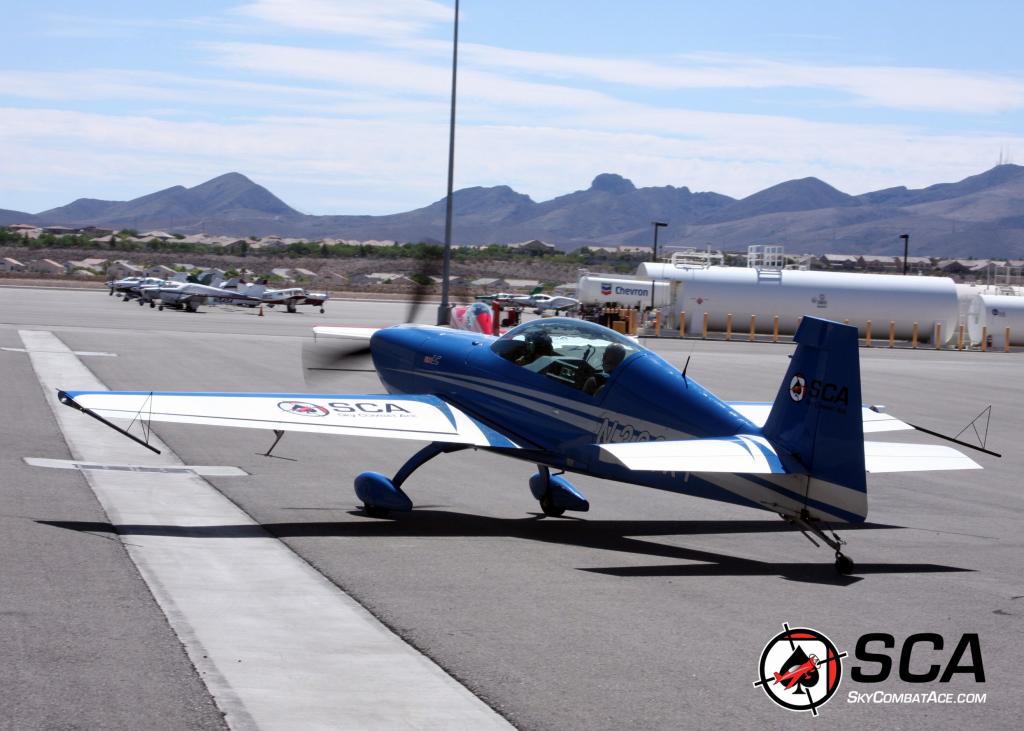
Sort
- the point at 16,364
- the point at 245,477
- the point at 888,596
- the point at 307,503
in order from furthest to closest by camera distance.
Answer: the point at 16,364 → the point at 245,477 → the point at 307,503 → the point at 888,596

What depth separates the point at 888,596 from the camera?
909 centimetres

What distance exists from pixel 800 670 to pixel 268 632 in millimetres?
3247

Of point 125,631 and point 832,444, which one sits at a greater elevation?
point 832,444

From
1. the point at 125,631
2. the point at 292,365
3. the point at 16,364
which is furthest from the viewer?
the point at 292,365

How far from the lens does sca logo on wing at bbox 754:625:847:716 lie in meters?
6.54

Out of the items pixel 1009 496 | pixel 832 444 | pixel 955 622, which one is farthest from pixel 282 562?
pixel 1009 496

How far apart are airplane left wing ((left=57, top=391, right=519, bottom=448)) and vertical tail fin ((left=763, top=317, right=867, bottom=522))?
3284 mm

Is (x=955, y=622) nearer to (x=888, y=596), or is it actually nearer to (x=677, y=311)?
(x=888, y=596)

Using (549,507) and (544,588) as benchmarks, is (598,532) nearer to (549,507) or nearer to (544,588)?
(549,507)

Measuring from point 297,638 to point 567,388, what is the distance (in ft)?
15.7

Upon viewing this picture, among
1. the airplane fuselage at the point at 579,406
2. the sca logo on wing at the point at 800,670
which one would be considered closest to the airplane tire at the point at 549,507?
the airplane fuselage at the point at 579,406

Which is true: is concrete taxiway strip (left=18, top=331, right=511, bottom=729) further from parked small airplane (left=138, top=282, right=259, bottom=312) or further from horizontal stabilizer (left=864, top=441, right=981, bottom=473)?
parked small airplane (left=138, top=282, right=259, bottom=312)

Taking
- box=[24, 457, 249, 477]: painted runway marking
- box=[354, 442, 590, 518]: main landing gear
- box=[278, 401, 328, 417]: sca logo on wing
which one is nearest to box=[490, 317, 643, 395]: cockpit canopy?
box=[354, 442, 590, 518]: main landing gear

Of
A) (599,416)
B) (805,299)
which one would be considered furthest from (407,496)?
(805,299)
